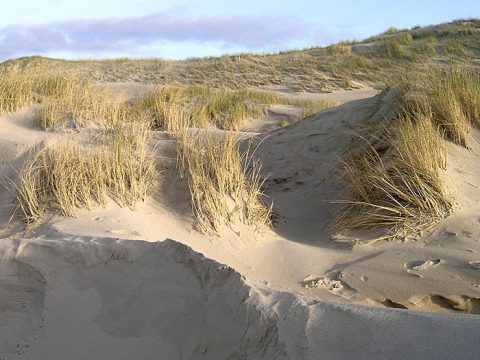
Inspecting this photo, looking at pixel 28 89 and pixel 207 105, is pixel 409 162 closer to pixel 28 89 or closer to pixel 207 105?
pixel 28 89

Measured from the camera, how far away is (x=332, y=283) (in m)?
4.00

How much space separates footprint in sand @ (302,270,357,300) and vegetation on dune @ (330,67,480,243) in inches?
26.8

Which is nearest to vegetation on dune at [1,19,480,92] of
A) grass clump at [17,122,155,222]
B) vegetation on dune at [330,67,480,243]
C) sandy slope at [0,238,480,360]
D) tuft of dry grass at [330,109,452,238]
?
vegetation on dune at [330,67,480,243]

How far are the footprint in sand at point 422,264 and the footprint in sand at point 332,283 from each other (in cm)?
48

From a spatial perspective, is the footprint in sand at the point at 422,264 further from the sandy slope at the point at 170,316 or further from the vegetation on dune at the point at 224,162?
the sandy slope at the point at 170,316

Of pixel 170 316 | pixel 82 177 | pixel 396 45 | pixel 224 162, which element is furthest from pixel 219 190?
pixel 396 45

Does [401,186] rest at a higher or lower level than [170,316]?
higher

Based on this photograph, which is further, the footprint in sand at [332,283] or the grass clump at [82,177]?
the grass clump at [82,177]

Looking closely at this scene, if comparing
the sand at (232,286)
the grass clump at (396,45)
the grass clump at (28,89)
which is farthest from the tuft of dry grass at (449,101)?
the grass clump at (396,45)

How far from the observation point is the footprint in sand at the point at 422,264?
4.09 metres

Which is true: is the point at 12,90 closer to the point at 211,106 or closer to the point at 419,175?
the point at 211,106

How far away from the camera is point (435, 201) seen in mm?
4703

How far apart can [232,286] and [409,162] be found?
8.23 ft

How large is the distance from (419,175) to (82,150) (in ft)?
10.2
